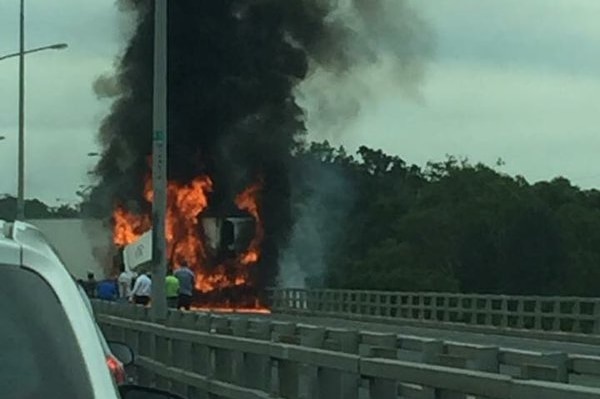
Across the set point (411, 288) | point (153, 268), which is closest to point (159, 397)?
point (153, 268)

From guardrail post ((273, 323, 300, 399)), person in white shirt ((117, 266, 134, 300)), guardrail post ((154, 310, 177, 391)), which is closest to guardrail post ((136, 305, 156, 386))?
guardrail post ((154, 310, 177, 391))

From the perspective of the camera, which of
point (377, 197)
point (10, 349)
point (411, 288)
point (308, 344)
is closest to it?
point (10, 349)

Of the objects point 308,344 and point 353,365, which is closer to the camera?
point 353,365

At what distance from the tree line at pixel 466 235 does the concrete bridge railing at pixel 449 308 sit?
76.0ft

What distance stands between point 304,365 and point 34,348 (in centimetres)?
862

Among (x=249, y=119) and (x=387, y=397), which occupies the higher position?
(x=249, y=119)

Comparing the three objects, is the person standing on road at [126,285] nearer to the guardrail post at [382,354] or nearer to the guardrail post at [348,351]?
the guardrail post at [348,351]

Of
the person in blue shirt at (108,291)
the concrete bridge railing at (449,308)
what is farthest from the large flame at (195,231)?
the person in blue shirt at (108,291)

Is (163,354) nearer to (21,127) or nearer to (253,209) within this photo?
(21,127)

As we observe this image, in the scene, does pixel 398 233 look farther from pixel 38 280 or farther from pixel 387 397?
pixel 38 280

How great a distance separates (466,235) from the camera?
102875 millimetres

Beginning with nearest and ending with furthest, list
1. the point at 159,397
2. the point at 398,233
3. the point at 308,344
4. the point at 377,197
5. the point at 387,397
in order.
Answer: the point at 159,397, the point at 387,397, the point at 308,344, the point at 398,233, the point at 377,197

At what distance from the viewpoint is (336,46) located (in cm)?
6034

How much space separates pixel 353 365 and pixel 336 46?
163 ft
